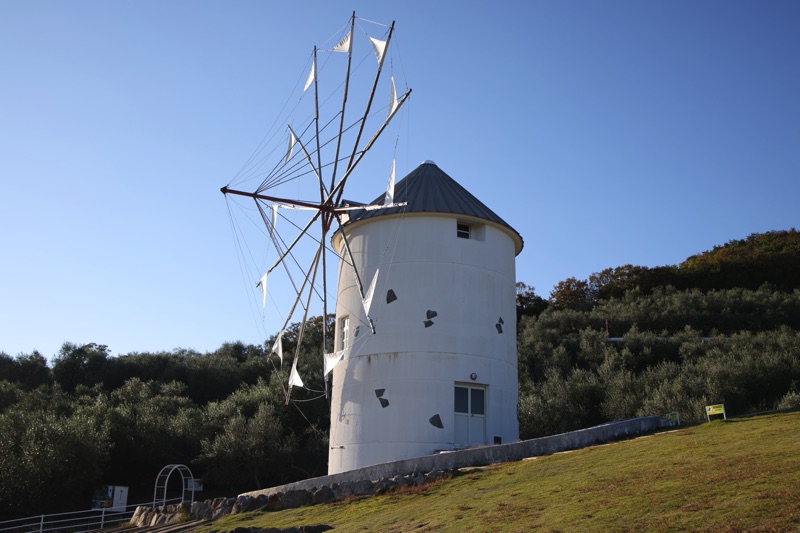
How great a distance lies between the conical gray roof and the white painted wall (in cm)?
24

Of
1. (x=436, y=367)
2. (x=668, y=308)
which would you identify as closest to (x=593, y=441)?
(x=436, y=367)

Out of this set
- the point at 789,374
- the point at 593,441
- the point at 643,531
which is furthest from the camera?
the point at 789,374

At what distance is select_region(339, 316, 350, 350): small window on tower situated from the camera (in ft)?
73.5

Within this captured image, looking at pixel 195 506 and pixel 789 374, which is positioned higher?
pixel 789 374

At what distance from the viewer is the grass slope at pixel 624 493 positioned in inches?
388

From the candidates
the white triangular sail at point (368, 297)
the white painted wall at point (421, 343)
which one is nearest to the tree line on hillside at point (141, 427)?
the white painted wall at point (421, 343)

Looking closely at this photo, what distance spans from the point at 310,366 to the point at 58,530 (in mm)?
18640

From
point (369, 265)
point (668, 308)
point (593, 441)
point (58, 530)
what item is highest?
point (668, 308)

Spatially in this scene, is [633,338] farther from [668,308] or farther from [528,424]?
[528,424]

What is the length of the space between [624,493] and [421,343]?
988cm

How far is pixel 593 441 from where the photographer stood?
17.1m

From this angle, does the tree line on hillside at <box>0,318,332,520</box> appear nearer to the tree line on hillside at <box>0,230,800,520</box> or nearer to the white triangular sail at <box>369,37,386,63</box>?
the tree line on hillside at <box>0,230,800,520</box>

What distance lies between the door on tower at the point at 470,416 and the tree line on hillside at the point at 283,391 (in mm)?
6831

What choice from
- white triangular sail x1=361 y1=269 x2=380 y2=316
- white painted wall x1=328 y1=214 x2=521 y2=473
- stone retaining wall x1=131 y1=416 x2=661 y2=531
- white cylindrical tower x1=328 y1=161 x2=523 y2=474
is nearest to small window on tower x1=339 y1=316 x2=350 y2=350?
white cylindrical tower x1=328 y1=161 x2=523 y2=474
